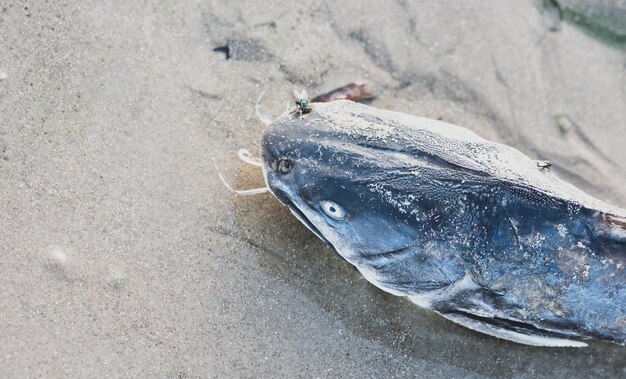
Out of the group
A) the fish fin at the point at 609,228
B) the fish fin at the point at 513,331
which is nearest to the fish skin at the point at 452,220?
the fish fin at the point at 609,228

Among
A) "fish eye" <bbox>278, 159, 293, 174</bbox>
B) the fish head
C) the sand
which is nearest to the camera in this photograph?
the fish head

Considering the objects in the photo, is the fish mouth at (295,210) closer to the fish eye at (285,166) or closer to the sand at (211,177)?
the fish eye at (285,166)

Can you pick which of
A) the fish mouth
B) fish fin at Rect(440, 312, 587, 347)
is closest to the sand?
fish fin at Rect(440, 312, 587, 347)

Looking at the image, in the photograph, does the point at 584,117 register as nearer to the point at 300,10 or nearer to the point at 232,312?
the point at 300,10

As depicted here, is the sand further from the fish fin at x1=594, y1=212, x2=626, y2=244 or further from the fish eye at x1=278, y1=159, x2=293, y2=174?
the fish fin at x1=594, y1=212, x2=626, y2=244

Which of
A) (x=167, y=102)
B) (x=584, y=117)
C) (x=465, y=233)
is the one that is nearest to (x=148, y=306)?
(x=167, y=102)

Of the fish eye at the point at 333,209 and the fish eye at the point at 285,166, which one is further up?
the fish eye at the point at 285,166
